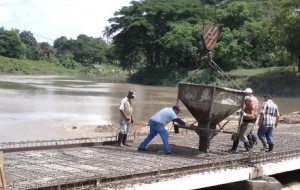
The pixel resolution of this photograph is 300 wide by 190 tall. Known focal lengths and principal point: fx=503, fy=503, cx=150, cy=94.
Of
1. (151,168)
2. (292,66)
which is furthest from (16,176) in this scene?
(292,66)

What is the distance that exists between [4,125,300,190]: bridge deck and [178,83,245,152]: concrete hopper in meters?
0.52

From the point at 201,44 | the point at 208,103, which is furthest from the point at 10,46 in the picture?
the point at 208,103

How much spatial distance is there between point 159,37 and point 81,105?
33.8 metres

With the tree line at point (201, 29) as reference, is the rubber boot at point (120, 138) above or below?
below

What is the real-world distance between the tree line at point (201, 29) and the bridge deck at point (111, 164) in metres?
33.7

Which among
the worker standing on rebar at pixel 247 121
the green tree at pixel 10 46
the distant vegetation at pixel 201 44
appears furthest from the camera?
the green tree at pixel 10 46

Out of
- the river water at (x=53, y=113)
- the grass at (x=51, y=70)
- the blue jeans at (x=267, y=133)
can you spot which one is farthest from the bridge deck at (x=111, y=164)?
the grass at (x=51, y=70)

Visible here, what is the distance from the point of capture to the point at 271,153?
34.8 feet

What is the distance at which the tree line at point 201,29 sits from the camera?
44.3 m

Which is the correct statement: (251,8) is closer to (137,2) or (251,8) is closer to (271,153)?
(137,2)

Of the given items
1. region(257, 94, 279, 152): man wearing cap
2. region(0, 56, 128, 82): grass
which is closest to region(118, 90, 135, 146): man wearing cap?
region(257, 94, 279, 152): man wearing cap

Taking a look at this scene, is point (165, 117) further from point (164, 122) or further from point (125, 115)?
point (125, 115)

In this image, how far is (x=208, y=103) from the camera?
→ 10.5 metres

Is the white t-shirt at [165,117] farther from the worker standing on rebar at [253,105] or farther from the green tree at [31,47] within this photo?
the green tree at [31,47]
